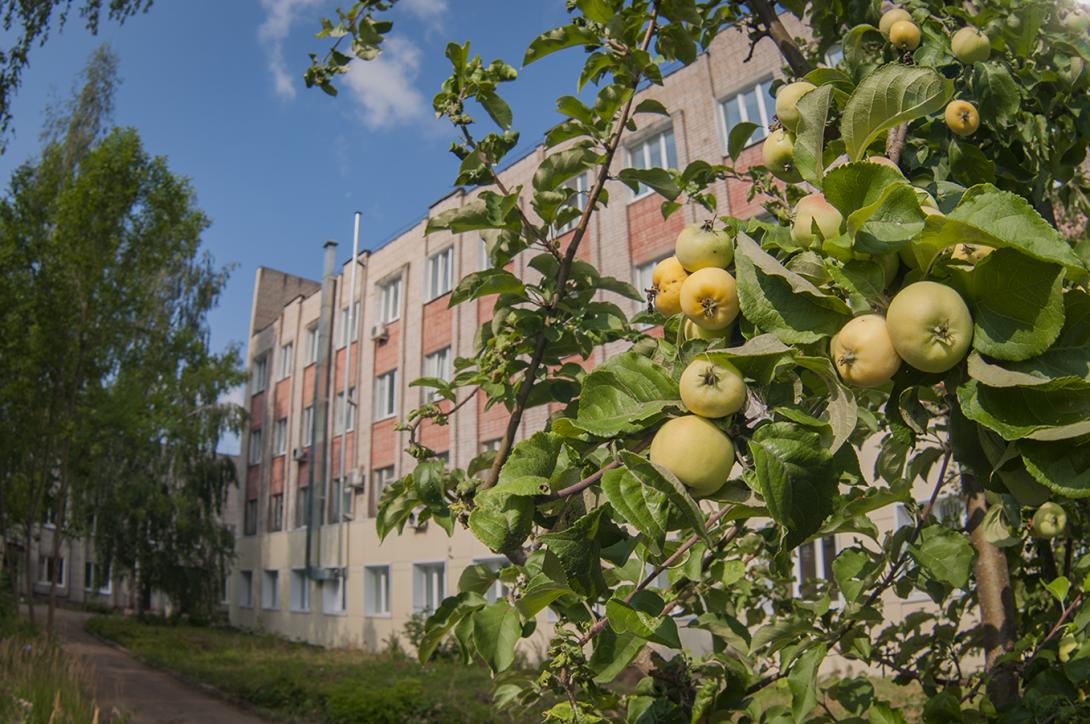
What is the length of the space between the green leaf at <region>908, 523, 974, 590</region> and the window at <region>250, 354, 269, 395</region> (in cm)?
3161

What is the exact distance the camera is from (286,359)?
30469 mm

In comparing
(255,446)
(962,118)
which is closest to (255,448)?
(255,446)

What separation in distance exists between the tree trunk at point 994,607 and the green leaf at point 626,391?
1882mm

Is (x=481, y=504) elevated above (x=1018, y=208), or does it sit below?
below

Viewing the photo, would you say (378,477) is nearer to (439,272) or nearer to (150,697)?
(439,272)

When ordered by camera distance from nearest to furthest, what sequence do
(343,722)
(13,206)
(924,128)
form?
(924,128) → (343,722) → (13,206)

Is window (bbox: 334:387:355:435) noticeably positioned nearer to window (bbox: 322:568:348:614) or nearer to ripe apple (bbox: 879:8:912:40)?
window (bbox: 322:568:348:614)

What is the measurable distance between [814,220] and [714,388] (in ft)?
1.03

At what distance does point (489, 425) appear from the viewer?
748 inches

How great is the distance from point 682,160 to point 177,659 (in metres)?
16.4

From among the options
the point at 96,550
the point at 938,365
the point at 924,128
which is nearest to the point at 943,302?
the point at 938,365

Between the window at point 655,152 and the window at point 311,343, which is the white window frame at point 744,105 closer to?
the window at point 655,152

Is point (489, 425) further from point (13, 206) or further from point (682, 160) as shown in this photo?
point (13, 206)

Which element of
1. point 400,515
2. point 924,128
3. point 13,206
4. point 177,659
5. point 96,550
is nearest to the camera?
point 924,128
